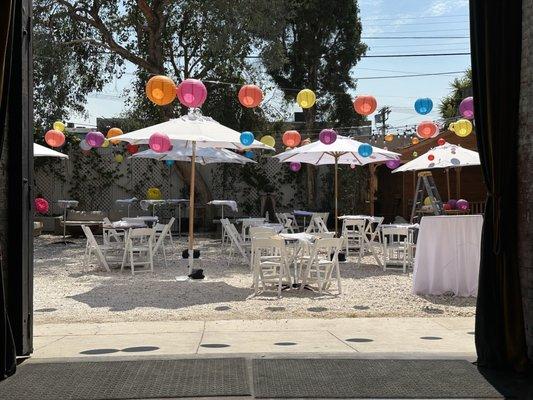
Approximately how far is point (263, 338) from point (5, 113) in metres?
2.67

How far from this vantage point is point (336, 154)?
12.2 meters

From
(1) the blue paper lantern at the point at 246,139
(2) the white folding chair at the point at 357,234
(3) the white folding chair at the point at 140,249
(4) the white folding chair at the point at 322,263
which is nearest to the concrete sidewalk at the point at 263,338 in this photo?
(4) the white folding chair at the point at 322,263

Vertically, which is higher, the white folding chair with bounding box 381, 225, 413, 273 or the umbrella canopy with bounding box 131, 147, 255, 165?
the umbrella canopy with bounding box 131, 147, 255, 165

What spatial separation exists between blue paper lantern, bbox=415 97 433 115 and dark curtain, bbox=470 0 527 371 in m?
5.72

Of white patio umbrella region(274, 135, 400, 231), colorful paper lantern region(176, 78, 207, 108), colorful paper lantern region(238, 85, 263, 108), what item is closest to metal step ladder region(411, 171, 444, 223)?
white patio umbrella region(274, 135, 400, 231)

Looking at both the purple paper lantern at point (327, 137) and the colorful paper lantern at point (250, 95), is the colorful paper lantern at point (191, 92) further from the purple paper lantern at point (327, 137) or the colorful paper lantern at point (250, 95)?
the purple paper lantern at point (327, 137)

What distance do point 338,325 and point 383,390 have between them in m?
2.13

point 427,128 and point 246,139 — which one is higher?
point 427,128

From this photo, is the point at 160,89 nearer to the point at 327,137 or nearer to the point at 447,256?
the point at 327,137

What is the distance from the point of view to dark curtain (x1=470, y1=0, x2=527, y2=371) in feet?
13.0

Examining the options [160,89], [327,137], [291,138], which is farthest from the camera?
[291,138]

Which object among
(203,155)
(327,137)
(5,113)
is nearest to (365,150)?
(327,137)

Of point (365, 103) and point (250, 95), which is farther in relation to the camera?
point (365, 103)

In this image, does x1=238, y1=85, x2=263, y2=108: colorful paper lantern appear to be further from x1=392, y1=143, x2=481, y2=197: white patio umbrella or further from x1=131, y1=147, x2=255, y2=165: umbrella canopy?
x1=392, y1=143, x2=481, y2=197: white patio umbrella
